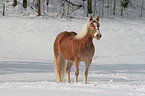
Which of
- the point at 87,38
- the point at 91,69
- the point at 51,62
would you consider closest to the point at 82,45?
the point at 87,38

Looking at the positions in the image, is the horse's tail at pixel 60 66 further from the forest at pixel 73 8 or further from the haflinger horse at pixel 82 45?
the forest at pixel 73 8

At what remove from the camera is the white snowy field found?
16.6 ft

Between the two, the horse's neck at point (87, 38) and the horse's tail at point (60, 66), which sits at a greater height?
the horse's neck at point (87, 38)

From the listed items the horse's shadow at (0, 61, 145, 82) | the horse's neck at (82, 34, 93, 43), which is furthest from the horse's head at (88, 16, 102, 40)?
the horse's shadow at (0, 61, 145, 82)

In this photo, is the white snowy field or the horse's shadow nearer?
the white snowy field

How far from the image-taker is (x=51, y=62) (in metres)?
12.3

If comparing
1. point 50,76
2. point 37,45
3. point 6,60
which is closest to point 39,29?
point 37,45

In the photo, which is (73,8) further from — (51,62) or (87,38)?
(87,38)

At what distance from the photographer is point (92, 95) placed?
447 cm

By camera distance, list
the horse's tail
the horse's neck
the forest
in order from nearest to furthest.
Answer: the horse's neck
the horse's tail
the forest

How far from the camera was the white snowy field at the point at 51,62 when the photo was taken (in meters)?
5.05

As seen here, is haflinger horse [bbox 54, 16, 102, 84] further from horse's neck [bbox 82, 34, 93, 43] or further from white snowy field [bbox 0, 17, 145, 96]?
white snowy field [bbox 0, 17, 145, 96]

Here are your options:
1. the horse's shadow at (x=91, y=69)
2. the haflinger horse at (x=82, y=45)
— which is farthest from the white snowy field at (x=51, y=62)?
the haflinger horse at (x=82, y=45)

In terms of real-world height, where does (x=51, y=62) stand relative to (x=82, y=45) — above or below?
below
